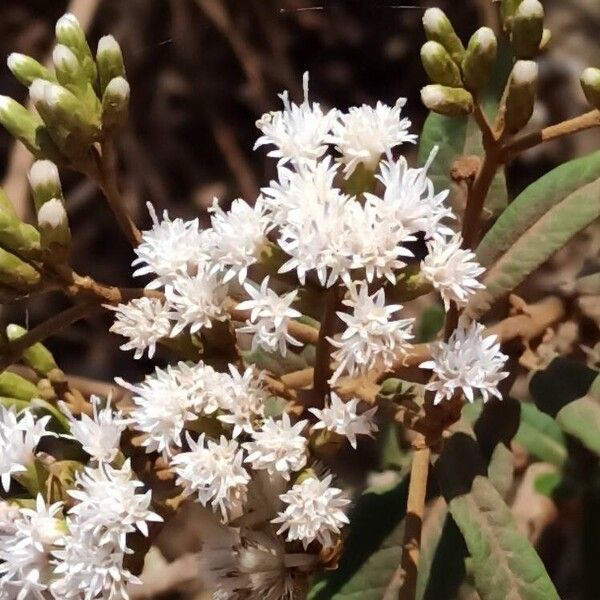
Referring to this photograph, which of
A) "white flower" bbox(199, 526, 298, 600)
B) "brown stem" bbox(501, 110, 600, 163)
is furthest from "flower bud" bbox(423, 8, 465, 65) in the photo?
"white flower" bbox(199, 526, 298, 600)

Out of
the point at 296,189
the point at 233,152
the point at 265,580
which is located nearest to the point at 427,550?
the point at 265,580

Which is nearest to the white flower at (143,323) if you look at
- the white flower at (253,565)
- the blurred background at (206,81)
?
the white flower at (253,565)

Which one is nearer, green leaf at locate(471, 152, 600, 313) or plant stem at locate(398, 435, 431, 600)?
plant stem at locate(398, 435, 431, 600)

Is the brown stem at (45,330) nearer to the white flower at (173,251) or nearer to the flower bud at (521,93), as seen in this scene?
the white flower at (173,251)

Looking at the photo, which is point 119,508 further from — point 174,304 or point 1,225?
point 1,225

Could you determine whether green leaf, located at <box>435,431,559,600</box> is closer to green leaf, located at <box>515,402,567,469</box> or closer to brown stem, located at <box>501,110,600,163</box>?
brown stem, located at <box>501,110,600,163</box>
